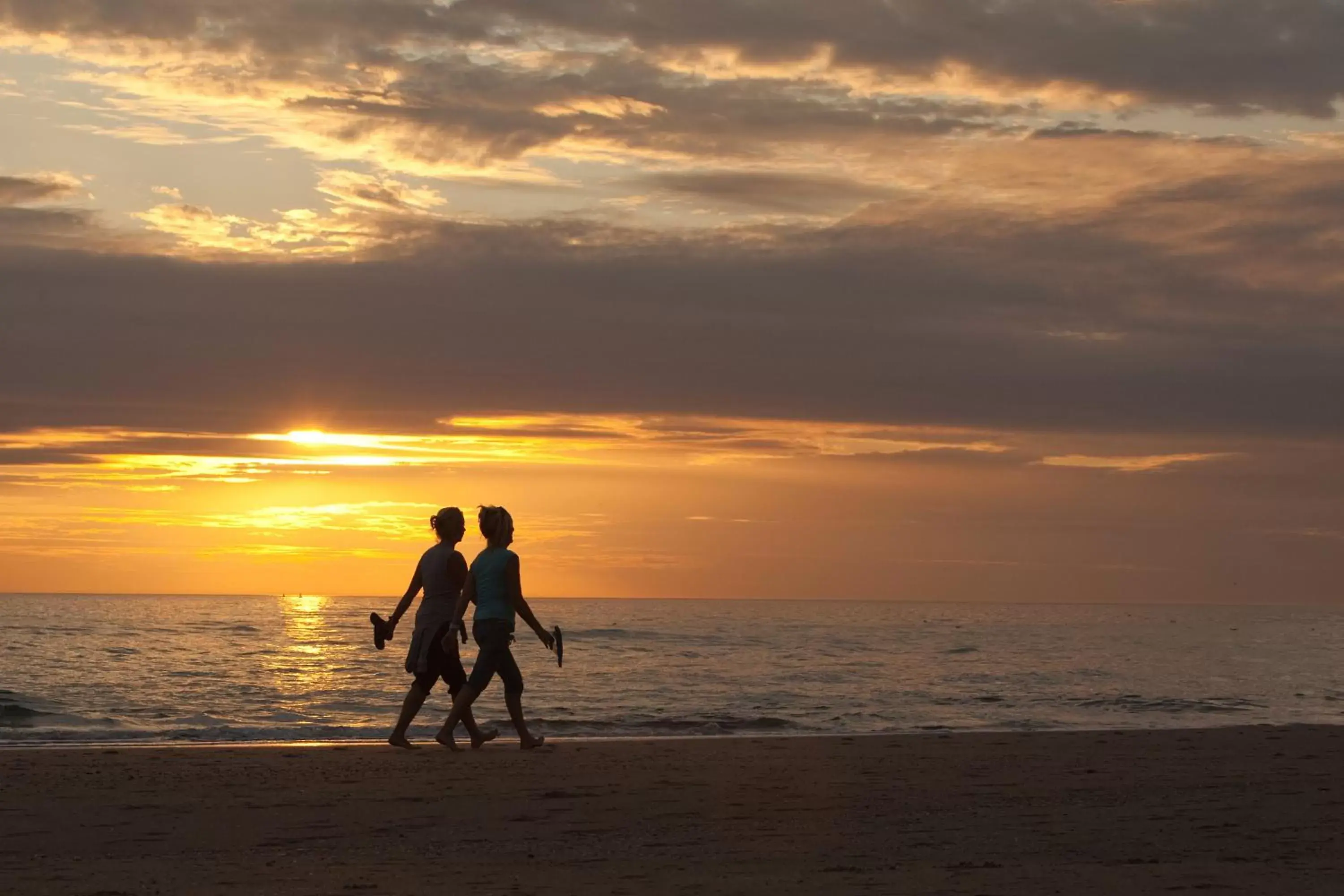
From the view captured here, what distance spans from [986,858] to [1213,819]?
204cm

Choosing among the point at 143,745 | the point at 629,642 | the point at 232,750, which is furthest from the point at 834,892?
the point at 629,642

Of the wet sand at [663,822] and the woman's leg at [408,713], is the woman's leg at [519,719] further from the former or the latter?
the woman's leg at [408,713]

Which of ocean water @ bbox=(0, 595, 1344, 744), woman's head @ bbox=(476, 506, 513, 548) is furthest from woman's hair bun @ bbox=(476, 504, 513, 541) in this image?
ocean water @ bbox=(0, 595, 1344, 744)

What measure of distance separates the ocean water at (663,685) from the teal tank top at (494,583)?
435cm

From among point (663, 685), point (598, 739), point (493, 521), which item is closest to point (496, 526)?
point (493, 521)

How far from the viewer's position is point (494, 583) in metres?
11.0

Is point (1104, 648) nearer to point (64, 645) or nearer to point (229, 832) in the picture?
point (64, 645)

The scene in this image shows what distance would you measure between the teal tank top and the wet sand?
1133mm

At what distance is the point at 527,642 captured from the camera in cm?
4956

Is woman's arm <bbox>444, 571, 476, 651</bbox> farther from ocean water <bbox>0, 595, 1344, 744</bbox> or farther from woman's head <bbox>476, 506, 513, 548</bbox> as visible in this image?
ocean water <bbox>0, 595, 1344, 744</bbox>

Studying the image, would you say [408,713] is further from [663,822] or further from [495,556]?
[663,822]

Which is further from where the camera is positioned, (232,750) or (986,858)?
(232,750)

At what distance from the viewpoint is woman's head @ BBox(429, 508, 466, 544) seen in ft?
37.1

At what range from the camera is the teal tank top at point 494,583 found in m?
11.0
